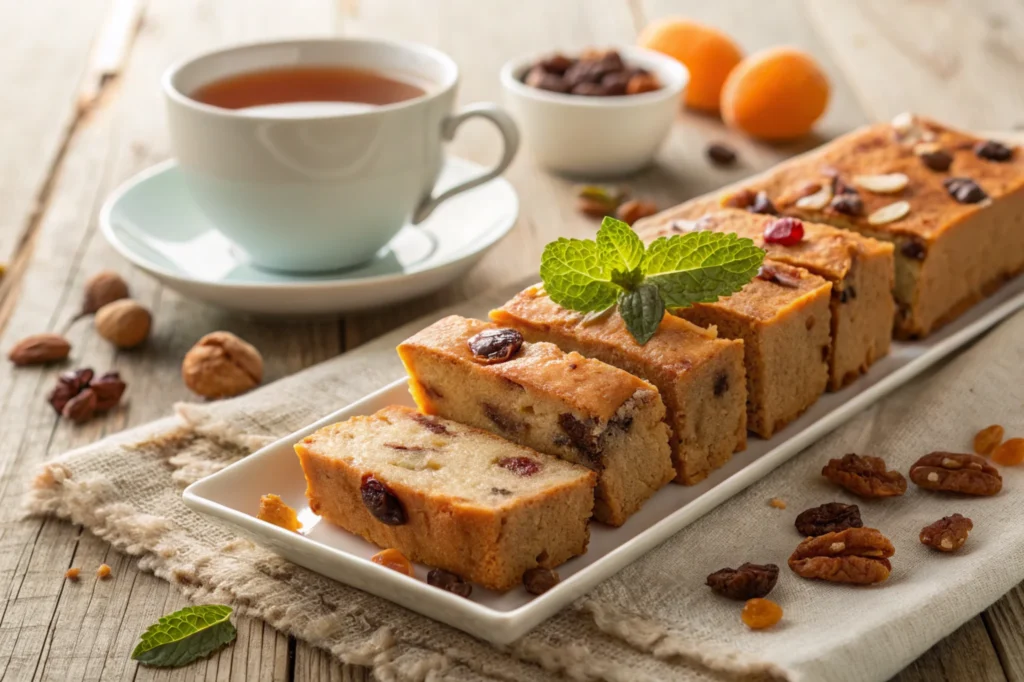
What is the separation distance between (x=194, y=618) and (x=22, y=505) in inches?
27.2

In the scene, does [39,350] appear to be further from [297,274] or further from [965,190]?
[965,190]

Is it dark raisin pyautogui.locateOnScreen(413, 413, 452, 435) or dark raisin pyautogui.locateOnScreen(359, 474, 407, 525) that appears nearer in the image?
dark raisin pyautogui.locateOnScreen(359, 474, 407, 525)

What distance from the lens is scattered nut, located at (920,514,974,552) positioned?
2.59m

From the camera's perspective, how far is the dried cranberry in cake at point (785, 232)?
3.27m

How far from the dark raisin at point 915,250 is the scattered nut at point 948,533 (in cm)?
101

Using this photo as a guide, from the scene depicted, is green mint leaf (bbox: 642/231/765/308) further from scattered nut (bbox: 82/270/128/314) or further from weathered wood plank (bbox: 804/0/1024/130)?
weathered wood plank (bbox: 804/0/1024/130)

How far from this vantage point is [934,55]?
19.1 ft

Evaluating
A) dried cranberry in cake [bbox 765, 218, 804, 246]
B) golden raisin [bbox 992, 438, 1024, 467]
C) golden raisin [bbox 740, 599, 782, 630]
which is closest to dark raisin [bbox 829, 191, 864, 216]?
dried cranberry in cake [bbox 765, 218, 804, 246]

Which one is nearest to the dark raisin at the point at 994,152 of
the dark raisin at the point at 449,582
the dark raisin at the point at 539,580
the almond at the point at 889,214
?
the almond at the point at 889,214

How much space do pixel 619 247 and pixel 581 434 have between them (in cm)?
54

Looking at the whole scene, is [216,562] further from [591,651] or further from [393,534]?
[591,651]

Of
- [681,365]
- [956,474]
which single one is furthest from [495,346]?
[956,474]

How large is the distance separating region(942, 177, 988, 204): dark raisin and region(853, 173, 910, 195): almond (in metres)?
0.13

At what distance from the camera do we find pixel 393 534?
8.36ft
